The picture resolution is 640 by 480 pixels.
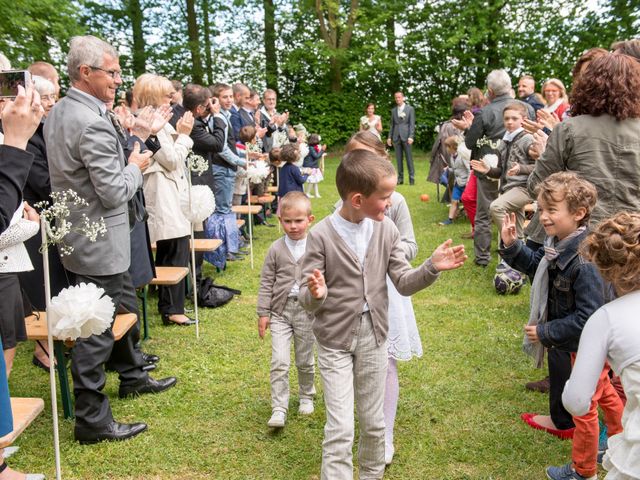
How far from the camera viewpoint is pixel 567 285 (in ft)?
10.8

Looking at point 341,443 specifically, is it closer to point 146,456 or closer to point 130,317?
point 146,456

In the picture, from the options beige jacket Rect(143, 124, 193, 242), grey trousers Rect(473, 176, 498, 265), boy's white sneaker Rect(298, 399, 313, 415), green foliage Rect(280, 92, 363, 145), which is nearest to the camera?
boy's white sneaker Rect(298, 399, 313, 415)

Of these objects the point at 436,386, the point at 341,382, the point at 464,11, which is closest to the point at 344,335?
the point at 341,382

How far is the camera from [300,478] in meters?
3.47

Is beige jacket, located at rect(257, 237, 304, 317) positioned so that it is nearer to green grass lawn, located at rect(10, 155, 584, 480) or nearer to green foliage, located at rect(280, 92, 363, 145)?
green grass lawn, located at rect(10, 155, 584, 480)

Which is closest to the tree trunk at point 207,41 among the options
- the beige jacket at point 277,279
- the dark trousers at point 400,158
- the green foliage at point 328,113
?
the green foliage at point 328,113

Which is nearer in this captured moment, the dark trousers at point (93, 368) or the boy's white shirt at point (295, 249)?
the dark trousers at point (93, 368)

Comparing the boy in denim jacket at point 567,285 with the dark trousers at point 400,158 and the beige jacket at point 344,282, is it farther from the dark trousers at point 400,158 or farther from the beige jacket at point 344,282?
the dark trousers at point 400,158

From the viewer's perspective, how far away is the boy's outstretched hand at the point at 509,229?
3.36 m

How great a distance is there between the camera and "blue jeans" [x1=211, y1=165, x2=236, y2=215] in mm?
8141

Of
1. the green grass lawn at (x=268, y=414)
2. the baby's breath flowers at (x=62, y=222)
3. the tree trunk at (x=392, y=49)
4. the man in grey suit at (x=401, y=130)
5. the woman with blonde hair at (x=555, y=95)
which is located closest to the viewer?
the baby's breath flowers at (x=62, y=222)

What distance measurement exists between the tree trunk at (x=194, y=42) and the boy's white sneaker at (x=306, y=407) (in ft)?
67.3

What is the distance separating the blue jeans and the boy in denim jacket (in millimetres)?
5120

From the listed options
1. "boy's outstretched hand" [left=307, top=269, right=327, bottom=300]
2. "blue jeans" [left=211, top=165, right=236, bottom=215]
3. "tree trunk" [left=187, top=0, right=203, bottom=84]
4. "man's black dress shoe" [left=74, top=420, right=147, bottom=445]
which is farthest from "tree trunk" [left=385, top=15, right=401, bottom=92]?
"boy's outstretched hand" [left=307, top=269, right=327, bottom=300]
